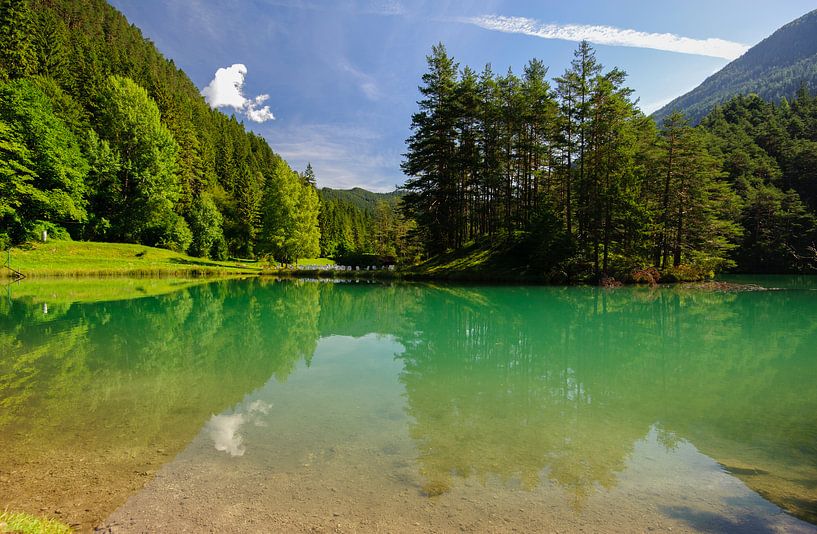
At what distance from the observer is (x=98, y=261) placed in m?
35.7

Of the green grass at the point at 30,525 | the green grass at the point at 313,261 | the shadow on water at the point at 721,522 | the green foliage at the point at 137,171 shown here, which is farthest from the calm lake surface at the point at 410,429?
the green grass at the point at 313,261

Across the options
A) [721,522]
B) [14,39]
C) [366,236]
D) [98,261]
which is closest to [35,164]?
[98,261]

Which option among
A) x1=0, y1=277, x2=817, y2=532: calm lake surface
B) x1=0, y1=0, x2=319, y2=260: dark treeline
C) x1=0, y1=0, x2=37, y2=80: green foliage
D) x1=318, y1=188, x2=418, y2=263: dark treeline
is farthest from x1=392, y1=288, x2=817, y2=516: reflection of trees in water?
x1=0, y1=0, x2=37, y2=80: green foliage

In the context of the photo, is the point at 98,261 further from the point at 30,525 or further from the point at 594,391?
the point at 594,391

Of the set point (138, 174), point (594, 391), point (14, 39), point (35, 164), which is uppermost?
point (14, 39)

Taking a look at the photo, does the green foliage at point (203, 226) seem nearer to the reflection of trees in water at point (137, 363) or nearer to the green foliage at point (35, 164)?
the green foliage at point (35, 164)

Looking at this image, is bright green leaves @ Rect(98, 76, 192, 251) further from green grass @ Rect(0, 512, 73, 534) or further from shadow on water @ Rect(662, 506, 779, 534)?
shadow on water @ Rect(662, 506, 779, 534)

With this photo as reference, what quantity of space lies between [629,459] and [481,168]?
33.3m

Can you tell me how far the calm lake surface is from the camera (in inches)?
141

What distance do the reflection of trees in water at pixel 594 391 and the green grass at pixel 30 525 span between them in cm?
302

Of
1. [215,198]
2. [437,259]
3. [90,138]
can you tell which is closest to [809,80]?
[437,259]

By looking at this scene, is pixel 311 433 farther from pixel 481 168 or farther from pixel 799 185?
pixel 799 185

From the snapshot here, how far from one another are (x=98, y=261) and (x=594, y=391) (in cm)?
4178

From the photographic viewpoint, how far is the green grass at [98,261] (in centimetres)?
3170
